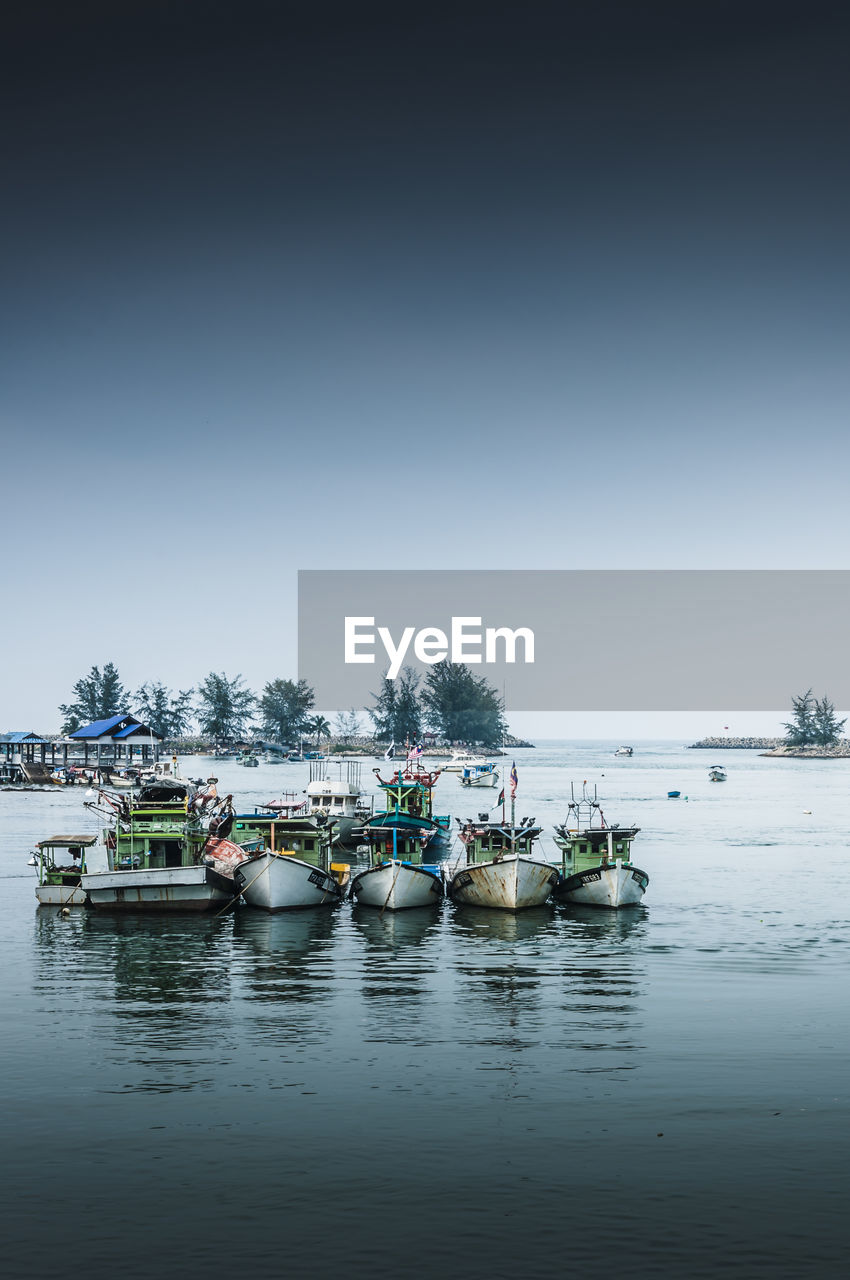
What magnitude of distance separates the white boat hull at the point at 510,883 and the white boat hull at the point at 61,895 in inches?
810

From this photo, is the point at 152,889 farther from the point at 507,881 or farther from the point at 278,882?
the point at 507,881

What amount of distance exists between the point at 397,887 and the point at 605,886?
1120 cm

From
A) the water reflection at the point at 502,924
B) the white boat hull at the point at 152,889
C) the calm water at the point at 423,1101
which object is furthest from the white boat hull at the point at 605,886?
the white boat hull at the point at 152,889

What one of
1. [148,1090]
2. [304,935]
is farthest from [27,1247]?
[304,935]

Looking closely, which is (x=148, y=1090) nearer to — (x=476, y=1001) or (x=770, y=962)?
(x=476, y=1001)

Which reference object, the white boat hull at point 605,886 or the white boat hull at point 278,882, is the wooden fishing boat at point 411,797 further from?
the white boat hull at point 605,886

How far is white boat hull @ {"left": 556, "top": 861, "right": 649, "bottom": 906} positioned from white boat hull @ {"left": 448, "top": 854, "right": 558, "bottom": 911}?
1.27 meters

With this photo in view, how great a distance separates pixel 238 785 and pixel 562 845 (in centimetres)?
13329

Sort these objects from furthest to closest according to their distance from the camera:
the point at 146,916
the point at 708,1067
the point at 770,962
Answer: the point at 146,916, the point at 770,962, the point at 708,1067

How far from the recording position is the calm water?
60.3ft

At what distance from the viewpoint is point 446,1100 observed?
83.2 ft

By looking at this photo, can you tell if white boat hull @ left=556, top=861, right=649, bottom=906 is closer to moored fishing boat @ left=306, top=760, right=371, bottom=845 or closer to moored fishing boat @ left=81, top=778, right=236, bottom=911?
moored fishing boat @ left=81, top=778, right=236, bottom=911

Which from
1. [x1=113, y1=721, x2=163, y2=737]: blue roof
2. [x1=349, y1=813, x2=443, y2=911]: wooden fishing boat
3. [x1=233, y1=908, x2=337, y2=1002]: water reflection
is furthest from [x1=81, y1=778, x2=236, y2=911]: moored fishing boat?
[x1=113, y1=721, x2=163, y2=737]: blue roof

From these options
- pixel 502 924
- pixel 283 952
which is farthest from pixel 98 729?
pixel 283 952
